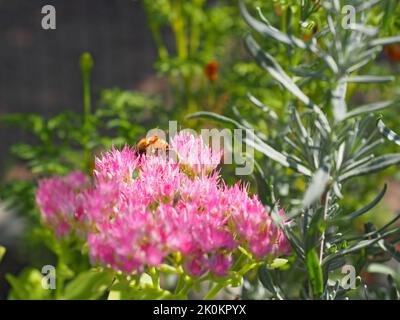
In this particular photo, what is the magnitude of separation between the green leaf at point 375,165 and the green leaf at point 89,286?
1.10 ft

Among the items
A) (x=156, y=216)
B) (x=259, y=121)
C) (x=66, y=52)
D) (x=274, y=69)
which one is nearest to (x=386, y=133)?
(x=274, y=69)

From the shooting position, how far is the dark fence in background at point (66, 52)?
207 inches

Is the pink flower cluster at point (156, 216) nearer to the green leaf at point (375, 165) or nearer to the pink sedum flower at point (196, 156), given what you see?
the pink sedum flower at point (196, 156)

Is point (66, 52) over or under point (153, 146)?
over

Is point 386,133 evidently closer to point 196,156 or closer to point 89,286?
point 196,156

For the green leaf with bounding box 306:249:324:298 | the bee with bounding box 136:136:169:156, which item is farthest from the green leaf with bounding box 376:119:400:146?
the bee with bounding box 136:136:169:156

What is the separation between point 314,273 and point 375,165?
16 cm

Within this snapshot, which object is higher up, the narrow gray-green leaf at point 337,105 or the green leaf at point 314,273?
the narrow gray-green leaf at point 337,105

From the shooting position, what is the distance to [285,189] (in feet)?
4.46

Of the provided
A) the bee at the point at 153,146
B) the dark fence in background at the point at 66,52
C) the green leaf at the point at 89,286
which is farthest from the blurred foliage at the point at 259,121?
the dark fence in background at the point at 66,52

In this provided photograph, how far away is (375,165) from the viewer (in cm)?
90

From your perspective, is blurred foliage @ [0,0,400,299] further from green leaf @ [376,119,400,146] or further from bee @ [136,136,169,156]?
bee @ [136,136,169,156]

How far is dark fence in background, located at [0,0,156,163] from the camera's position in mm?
5270
